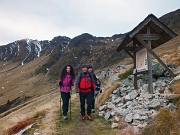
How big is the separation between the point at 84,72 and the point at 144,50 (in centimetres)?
429

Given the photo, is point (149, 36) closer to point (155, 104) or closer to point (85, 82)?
point (155, 104)

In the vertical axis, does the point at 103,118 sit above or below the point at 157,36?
below

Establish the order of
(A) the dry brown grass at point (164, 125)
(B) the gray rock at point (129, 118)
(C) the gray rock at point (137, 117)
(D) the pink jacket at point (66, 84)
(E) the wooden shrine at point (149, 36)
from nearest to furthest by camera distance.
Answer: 1. (A) the dry brown grass at point (164, 125)
2. (C) the gray rock at point (137, 117)
3. (B) the gray rock at point (129, 118)
4. (D) the pink jacket at point (66, 84)
5. (E) the wooden shrine at point (149, 36)

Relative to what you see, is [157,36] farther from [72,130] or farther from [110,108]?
[72,130]

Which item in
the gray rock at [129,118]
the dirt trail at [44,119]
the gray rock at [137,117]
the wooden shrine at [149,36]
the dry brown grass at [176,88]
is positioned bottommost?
the dirt trail at [44,119]

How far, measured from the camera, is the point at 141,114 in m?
8.92

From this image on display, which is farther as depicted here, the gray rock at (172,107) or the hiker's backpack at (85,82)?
the hiker's backpack at (85,82)

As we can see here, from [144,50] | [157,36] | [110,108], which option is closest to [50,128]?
[110,108]

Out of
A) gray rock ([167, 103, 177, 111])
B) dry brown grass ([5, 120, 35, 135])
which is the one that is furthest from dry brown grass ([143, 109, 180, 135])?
dry brown grass ([5, 120, 35, 135])

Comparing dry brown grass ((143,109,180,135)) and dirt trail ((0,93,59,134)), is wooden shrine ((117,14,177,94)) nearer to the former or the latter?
dry brown grass ((143,109,180,135))

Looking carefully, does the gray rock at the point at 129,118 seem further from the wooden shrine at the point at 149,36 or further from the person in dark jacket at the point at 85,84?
the wooden shrine at the point at 149,36

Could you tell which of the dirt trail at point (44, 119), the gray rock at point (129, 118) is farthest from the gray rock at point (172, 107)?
the dirt trail at point (44, 119)

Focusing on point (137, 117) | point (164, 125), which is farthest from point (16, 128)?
point (164, 125)

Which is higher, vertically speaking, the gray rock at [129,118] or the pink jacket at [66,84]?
the pink jacket at [66,84]
